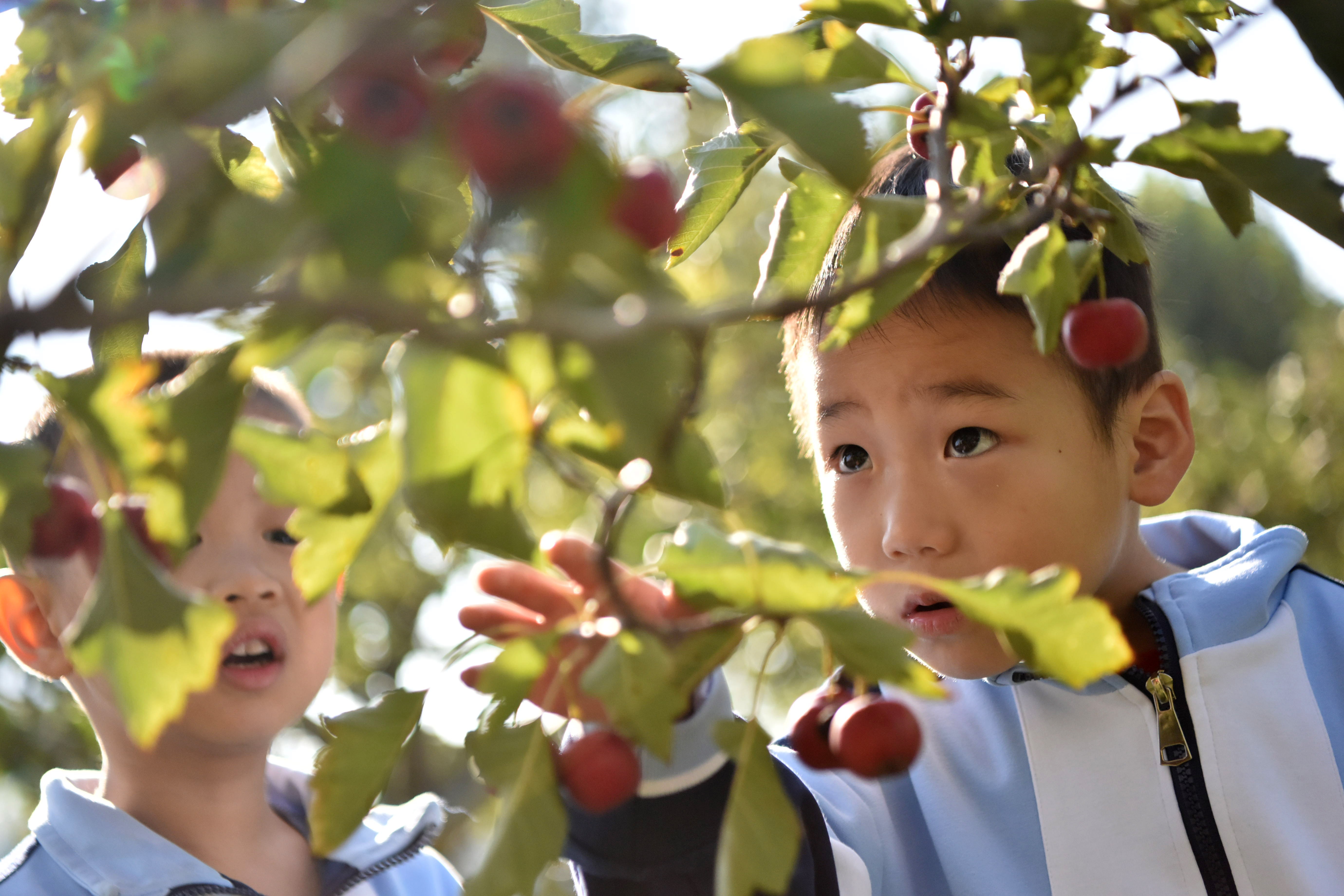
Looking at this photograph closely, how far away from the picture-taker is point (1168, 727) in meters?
1.04

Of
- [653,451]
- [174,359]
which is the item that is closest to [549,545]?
[653,451]

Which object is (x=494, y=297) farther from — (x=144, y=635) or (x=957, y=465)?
(x=957, y=465)

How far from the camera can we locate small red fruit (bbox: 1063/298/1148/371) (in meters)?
0.71

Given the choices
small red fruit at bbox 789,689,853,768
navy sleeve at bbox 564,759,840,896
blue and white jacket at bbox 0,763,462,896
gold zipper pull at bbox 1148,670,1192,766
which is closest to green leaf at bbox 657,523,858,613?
small red fruit at bbox 789,689,853,768

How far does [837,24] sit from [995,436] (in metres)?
0.46

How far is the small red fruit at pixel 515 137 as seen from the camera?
0.37m

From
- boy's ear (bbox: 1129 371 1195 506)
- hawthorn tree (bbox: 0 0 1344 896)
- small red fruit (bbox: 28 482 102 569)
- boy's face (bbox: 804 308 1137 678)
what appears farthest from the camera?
boy's ear (bbox: 1129 371 1195 506)

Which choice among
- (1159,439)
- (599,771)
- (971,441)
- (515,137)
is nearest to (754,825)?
(599,771)

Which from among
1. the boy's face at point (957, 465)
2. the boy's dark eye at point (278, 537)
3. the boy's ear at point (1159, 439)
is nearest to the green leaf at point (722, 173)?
the boy's face at point (957, 465)

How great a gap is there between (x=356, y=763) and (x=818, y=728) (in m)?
0.31

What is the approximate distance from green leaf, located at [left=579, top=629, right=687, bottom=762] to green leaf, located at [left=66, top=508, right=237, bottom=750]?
143 millimetres

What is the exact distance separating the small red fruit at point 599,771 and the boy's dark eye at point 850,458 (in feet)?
1.66

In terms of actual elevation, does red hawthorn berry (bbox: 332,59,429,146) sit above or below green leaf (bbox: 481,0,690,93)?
above

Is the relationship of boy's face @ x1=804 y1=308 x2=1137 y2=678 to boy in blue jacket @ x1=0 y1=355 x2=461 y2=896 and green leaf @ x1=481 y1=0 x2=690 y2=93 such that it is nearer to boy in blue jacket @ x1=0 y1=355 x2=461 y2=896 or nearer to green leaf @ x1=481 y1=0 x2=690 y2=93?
green leaf @ x1=481 y1=0 x2=690 y2=93
